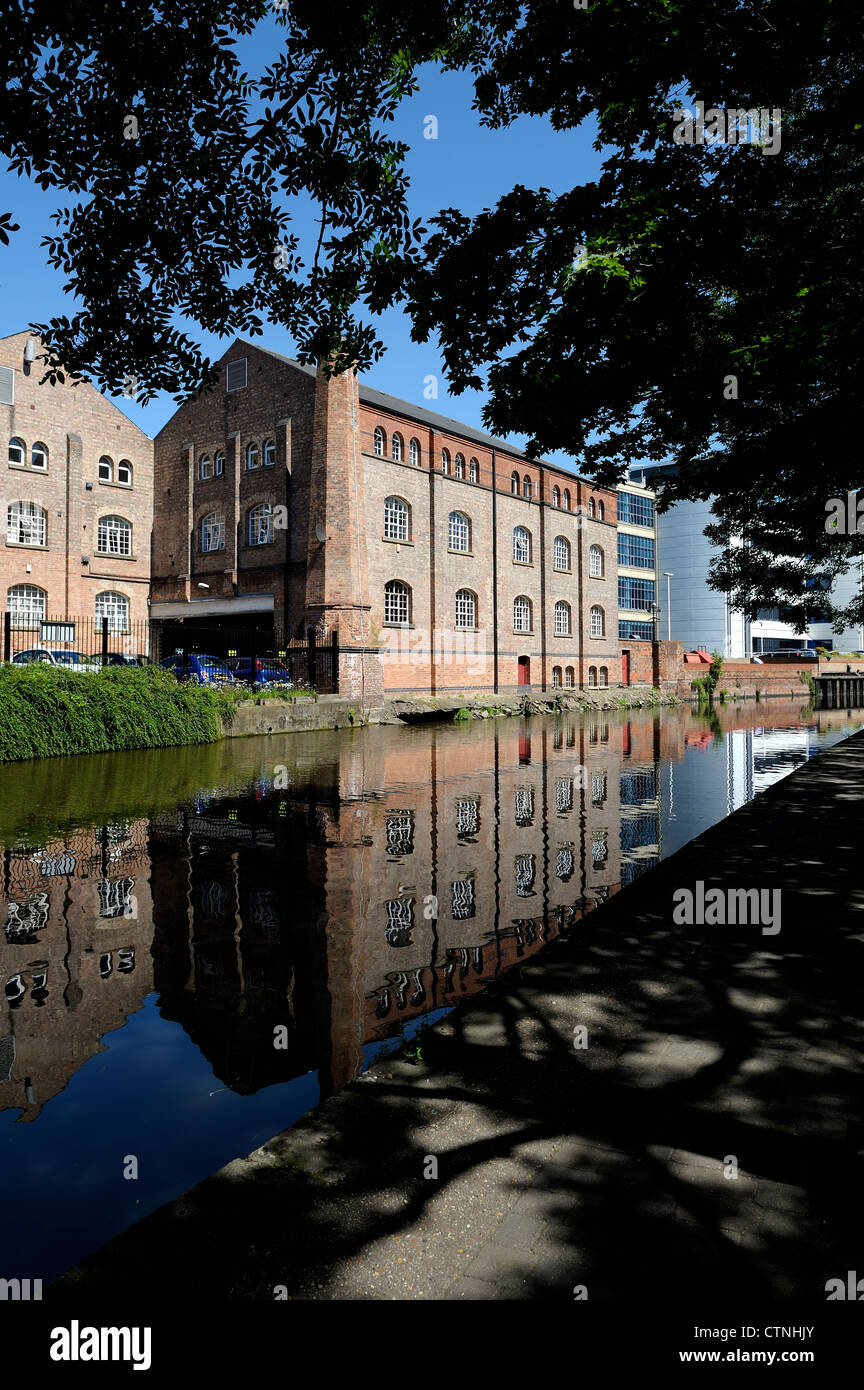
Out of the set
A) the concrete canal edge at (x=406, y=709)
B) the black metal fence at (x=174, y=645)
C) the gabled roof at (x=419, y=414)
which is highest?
the gabled roof at (x=419, y=414)

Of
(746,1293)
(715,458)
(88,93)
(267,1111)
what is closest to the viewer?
(746,1293)

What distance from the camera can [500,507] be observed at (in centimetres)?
3747

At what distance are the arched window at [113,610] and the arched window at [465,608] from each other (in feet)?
49.0

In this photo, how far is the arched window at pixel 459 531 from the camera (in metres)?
34.8

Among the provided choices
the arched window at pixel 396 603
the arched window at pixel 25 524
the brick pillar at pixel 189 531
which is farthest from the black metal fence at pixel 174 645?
the arched window at pixel 396 603

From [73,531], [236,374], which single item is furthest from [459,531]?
[73,531]

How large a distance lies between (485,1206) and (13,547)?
3332 cm

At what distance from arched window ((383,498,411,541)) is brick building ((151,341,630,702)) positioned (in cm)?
9

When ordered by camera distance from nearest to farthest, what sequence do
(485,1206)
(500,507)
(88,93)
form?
1. (485,1206)
2. (88,93)
3. (500,507)

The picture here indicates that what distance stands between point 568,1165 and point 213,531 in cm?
3402

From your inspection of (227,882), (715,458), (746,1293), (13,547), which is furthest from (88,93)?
(13,547)

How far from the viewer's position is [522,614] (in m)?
39.2

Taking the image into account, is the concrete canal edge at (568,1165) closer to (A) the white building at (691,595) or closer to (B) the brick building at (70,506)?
(B) the brick building at (70,506)

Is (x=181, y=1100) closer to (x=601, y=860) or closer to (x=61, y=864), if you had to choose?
(x=61, y=864)
